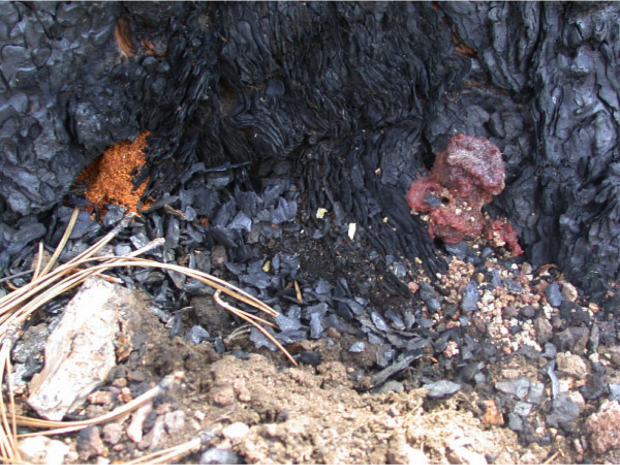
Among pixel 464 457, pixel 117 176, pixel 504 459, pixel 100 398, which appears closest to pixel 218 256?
pixel 117 176

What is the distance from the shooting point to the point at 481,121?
7.90 ft

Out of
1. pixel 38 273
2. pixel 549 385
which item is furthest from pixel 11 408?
pixel 549 385

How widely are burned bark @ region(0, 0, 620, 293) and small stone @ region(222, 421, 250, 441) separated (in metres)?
1.03

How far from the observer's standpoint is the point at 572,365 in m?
2.10

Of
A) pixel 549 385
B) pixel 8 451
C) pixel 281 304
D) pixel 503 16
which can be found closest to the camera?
pixel 8 451

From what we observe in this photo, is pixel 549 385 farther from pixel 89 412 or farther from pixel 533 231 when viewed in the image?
pixel 89 412

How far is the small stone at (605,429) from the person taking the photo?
73.7 inches

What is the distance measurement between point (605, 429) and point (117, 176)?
7.14 ft

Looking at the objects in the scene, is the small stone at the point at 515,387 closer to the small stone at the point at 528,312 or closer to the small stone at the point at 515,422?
the small stone at the point at 515,422

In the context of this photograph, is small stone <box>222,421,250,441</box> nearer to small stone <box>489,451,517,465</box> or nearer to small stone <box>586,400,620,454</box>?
small stone <box>489,451,517,465</box>

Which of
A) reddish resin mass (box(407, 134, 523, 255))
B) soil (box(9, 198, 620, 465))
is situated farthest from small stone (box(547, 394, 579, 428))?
Result: reddish resin mass (box(407, 134, 523, 255))

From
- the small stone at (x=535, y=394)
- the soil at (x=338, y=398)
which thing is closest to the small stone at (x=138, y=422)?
the soil at (x=338, y=398)

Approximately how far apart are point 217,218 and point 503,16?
152cm

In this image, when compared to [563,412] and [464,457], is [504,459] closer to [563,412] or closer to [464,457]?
[464,457]
